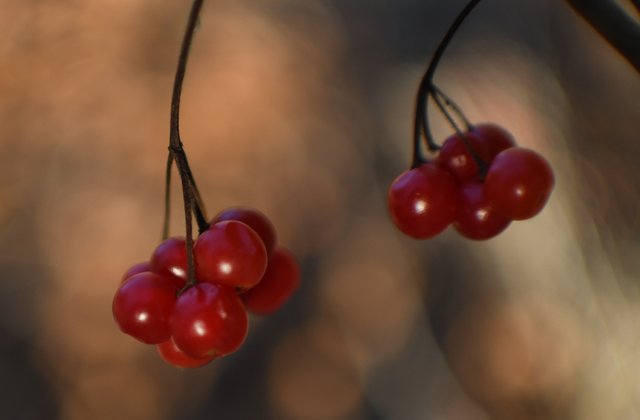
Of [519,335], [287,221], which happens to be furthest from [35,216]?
[519,335]

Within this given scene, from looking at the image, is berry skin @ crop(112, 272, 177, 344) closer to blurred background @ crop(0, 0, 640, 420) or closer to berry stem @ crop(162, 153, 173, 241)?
berry stem @ crop(162, 153, 173, 241)

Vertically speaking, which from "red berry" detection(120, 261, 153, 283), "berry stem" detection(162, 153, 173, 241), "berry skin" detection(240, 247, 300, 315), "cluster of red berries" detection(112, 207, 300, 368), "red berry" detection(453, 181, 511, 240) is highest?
"berry stem" detection(162, 153, 173, 241)

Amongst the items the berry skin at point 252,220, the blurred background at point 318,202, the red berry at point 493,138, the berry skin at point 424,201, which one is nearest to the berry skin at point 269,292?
the berry skin at point 252,220

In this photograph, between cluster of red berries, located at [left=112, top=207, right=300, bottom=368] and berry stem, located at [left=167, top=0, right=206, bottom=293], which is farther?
cluster of red berries, located at [left=112, top=207, right=300, bottom=368]

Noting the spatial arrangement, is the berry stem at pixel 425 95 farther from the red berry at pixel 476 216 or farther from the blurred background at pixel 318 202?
the blurred background at pixel 318 202

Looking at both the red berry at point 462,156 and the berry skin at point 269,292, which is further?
the red berry at point 462,156

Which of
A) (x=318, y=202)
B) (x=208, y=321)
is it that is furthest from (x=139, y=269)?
(x=318, y=202)

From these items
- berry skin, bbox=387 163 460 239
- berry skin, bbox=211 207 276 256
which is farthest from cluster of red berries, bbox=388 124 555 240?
berry skin, bbox=211 207 276 256

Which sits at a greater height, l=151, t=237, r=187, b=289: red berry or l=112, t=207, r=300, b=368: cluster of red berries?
l=151, t=237, r=187, b=289: red berry
